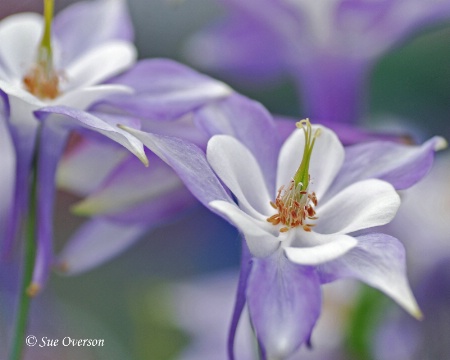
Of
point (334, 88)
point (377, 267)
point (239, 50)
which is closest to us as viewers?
point (377, 267)

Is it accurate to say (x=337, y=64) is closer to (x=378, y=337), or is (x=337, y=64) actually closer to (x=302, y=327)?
(x=378, y=337)

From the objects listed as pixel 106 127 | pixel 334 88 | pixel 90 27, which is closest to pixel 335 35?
pixel 334 88

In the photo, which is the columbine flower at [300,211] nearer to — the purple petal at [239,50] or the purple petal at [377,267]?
the purple petal at [377,267]

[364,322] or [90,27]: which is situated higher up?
[90,27]

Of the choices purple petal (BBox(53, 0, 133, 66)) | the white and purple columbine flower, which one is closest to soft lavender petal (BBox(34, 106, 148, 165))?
the white and purple columbine flower

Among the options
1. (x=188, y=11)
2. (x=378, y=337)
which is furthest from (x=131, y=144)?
(x=188, y=11)

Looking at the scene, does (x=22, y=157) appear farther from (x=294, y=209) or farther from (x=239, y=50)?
(x=239, y=50)
